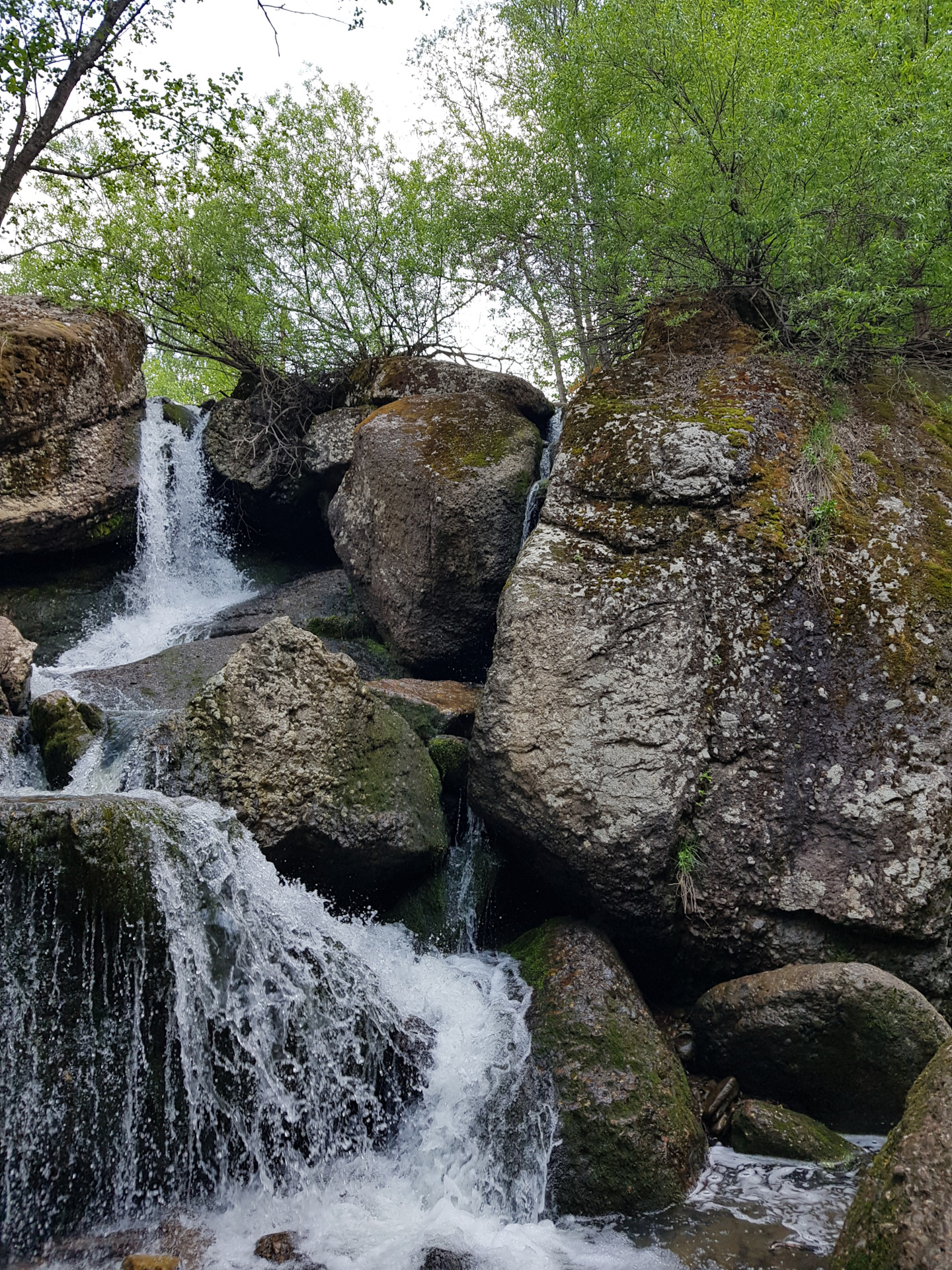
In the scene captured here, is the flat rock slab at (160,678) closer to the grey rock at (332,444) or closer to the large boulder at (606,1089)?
the grey rock at (332,444)

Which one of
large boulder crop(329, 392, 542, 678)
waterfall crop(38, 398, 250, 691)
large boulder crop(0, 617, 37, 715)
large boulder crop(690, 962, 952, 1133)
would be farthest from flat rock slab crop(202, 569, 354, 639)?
large boulder crop(690, 962, 952, 1133)

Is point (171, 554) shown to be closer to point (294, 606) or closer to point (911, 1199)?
point (294, 606)

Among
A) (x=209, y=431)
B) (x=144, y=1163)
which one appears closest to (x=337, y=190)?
(x=209, y=431)

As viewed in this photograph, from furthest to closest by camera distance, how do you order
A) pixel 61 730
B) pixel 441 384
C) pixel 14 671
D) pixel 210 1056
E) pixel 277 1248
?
1. pixel 441 384
2. pixel 14 671
3. pixel 61 730
4. pixel 210 1056
5. pixel 277 1248

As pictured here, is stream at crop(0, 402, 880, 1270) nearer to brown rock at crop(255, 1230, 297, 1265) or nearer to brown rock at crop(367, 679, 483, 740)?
brown rock at crop(255, 1230, 297, 1265)

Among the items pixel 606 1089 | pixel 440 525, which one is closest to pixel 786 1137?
pixel 606 1089

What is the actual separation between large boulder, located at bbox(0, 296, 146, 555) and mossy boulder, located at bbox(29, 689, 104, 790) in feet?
15.2

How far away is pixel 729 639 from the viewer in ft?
18.7

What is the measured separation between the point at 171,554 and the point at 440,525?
203 inches

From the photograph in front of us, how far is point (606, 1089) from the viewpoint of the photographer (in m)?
4.41

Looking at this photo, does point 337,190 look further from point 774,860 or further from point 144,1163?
point 144,1163

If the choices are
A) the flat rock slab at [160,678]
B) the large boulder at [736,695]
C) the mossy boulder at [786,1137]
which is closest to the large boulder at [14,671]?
the flat rock slab at [160,678]

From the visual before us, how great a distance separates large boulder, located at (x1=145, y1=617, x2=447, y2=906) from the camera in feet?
17.6

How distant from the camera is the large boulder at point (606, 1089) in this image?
4.11m
